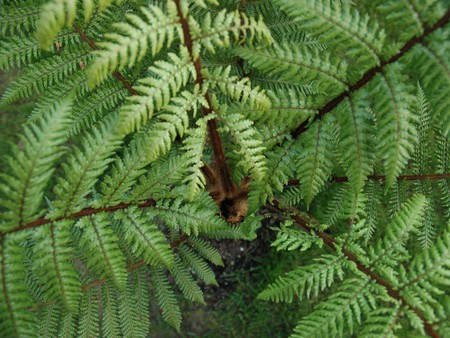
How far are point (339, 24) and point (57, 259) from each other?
1219 mm

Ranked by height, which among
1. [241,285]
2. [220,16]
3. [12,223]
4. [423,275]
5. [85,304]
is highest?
[220,16]

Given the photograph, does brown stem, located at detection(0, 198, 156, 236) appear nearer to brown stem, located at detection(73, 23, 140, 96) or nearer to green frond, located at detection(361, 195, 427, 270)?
brown stem, located at detection(73, 23, 140, 96)

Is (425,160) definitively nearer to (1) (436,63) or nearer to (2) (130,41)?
(1) (436,63)

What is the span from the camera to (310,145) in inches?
65.6

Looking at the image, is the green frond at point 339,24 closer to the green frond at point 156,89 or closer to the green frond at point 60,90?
the green frond at point 156,89

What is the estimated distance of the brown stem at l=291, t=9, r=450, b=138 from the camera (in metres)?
1.24

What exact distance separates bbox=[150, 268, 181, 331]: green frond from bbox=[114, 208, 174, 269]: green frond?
0.59 meters

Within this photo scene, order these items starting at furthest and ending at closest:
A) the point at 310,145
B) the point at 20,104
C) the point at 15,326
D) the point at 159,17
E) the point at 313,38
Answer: the point at 20,104
the point at 313,38
the point at 310,145
the point at 15,326
the point at 159,17

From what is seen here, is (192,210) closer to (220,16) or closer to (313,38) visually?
(220,16)

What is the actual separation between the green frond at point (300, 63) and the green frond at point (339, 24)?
100 millimetres

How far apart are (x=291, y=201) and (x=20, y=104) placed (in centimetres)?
231

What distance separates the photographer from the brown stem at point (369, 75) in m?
1.24

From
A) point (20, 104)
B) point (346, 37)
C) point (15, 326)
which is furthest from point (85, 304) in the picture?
point (20, 104)

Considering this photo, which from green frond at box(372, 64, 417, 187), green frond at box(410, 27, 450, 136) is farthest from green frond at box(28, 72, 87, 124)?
green frond at box(410, 27, 450, 136)
